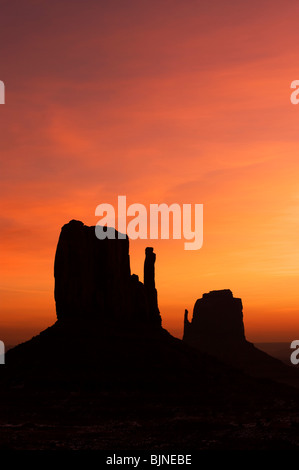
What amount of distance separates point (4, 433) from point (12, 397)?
24.7 m

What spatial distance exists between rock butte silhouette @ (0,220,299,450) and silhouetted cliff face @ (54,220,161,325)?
0.59ft

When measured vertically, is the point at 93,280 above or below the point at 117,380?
above

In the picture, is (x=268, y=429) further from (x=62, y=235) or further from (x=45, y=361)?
(x=62, y=235)

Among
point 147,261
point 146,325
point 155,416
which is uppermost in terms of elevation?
point 147,261

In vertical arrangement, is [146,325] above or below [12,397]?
above

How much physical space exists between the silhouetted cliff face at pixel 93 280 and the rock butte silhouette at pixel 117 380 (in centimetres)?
18

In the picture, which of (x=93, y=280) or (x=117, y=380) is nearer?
(x=117, y=380)

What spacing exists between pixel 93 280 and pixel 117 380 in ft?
84.4

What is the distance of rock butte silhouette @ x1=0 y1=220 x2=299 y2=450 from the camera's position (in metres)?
58.4

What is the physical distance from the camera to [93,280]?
363ft
